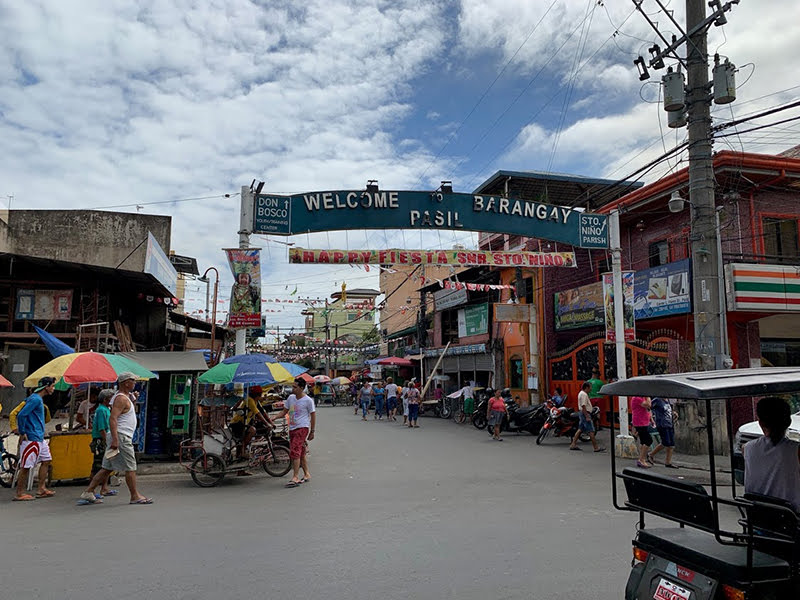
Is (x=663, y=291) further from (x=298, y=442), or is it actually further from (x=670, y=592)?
(x=670, y=592)

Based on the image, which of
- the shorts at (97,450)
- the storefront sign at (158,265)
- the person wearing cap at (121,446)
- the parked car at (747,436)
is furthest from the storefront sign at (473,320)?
the person wearing cap at (121,446)

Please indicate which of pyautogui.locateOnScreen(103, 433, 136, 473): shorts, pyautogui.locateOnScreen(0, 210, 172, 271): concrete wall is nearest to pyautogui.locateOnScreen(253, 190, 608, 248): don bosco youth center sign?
pyautogui.locateOnScreen(103, 433, 136, 473): shorts

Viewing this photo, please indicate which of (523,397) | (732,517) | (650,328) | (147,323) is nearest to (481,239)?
(523,397)

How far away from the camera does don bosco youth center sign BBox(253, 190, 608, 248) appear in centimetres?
1311

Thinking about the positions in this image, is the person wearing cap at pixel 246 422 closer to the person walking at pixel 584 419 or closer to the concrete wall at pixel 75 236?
the person walking at pixel 584 419

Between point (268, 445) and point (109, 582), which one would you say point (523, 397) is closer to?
point (268, 445)

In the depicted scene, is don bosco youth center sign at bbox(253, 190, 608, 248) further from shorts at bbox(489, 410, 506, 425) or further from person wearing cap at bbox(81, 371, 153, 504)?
shorts at bbox(489, 410, 506, 425)

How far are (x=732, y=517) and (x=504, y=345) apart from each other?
1857 centimetres

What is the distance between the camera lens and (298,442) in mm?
10711

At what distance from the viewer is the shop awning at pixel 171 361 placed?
12234 millimetres

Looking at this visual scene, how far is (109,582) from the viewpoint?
5.29m

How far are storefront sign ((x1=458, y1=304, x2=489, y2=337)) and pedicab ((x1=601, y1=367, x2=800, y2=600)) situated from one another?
23487 millimetres

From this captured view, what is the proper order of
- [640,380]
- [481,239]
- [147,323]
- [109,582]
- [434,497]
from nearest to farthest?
[640,380]
[109,582]
[434,497]
[147,323]
[481,239]

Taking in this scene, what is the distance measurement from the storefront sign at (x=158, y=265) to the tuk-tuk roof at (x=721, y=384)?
13924mm
